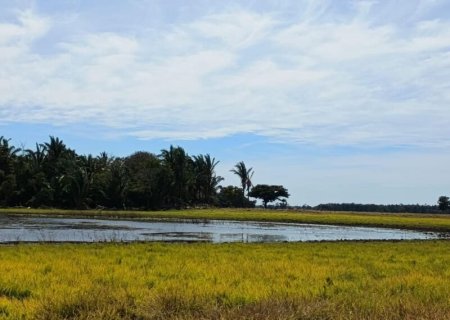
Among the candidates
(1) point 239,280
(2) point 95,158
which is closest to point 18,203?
(2) point 95,158

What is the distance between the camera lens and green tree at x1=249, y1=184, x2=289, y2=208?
12307 centimetres

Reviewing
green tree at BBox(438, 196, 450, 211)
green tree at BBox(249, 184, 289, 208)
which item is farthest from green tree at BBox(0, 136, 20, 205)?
green tree at BBox(438, 196, 450, 211)

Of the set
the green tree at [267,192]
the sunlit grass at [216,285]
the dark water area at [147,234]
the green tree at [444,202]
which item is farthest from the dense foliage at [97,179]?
the sunlit grass at [216,285]

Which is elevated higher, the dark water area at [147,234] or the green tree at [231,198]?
the green tree at [231,198]

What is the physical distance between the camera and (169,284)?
12031 mm

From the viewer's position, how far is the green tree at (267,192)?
12307 centimetres

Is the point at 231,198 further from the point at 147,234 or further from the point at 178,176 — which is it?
the point at 147,234

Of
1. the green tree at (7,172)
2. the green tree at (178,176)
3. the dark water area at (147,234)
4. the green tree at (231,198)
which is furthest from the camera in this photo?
the green tree at (231,198)

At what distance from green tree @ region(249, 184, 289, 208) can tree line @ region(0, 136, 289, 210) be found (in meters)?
19.7

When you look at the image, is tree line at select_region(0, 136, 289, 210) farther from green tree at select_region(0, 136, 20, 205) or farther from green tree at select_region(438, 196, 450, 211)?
green tree at select_region(438, 196, 450, 211)

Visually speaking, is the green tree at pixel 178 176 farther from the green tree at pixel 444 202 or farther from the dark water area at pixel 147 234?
the green tree at pixel 444 202

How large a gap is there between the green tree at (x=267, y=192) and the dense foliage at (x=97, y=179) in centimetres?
2129

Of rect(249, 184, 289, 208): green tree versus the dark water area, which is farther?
rect(249, 184, 289, 208): green tree

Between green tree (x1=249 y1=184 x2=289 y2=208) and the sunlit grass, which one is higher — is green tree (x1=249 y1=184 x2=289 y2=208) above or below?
above
